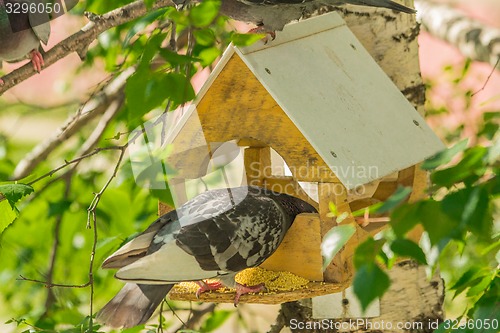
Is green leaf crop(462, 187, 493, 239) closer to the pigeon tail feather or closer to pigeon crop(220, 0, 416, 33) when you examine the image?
the pigeon tail feather

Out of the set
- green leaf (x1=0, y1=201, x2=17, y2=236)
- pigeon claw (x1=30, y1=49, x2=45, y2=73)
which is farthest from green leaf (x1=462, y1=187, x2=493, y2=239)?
pigeon claw (x1=30, y1=49, x2=45, y2=73)

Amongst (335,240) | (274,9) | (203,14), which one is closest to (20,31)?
(274,9)

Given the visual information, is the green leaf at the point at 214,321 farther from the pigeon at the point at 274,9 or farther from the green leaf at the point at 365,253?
the green leaf at the point at 365,253

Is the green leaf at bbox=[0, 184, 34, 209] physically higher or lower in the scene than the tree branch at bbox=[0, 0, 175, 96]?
lower

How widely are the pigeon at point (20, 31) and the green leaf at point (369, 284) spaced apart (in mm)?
2621

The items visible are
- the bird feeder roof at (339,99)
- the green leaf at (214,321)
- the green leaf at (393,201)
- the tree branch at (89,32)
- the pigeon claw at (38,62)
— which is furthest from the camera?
the green leaf at (214,321)

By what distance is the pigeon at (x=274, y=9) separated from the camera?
2.71 meters

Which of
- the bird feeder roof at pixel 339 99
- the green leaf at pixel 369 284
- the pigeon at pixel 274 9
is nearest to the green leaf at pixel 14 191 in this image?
the bird feeder roof at pixel 339 99

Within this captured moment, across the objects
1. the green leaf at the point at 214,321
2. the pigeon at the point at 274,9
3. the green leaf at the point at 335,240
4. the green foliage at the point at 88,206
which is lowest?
the green leaf at the point at 214,321

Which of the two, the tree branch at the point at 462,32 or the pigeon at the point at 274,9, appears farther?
the tree branch at the point at 462,32

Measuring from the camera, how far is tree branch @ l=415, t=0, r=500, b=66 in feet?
13.7

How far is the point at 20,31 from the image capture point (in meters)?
3.69

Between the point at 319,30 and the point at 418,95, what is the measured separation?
0.61 metres

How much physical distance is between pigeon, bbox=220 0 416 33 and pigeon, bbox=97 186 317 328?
2.18ft
